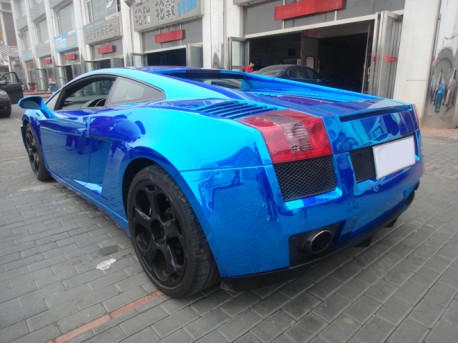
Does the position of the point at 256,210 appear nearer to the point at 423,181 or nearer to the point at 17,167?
the point at 423,181

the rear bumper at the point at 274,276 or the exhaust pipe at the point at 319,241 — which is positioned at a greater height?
the exhaust pipe at the point at 319,241

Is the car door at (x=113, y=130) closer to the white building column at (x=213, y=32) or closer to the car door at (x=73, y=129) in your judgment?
the car door at (x=73, y=129)

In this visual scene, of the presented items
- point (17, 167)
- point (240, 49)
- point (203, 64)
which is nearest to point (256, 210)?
point (17, 167)

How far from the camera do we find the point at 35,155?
162 inches

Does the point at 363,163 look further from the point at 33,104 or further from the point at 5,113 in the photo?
the point at 5,113

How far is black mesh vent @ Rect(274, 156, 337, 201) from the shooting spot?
55.1 inches

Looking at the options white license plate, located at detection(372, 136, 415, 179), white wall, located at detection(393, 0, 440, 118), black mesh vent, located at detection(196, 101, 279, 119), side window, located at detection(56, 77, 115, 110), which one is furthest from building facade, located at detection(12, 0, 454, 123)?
black mesh vent, located at detection(196, 101, 279, 119)

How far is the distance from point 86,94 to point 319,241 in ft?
9.34

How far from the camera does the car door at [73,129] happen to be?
2.62 m

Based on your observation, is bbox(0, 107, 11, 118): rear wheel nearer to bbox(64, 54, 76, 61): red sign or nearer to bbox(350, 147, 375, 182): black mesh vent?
bbox(350, 147, 375, 182): black mesh vent

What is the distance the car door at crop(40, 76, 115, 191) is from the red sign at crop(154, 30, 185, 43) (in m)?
13.4

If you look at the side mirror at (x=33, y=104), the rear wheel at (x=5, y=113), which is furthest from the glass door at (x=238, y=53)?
the side mirror at (x=33, y=104)

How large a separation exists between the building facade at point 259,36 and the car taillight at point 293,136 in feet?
26.5

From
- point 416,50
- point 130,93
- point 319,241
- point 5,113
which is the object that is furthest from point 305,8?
point 5,113
